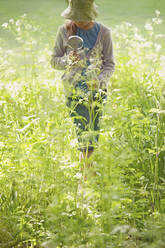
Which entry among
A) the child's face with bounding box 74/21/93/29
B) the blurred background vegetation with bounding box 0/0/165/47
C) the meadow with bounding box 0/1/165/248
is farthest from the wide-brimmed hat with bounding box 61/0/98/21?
the blurred background vegetation with bounding box 0/0/165/47

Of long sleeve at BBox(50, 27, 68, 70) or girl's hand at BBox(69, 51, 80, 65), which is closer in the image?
girl's hand at BBox(69, 51, 80, 65)

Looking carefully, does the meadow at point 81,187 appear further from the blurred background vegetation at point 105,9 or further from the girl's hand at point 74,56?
the blurred background vegetation at point 105,9

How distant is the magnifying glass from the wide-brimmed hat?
0.44 feet

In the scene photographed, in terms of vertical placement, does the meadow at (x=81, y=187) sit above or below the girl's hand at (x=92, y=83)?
below

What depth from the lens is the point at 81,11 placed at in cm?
178

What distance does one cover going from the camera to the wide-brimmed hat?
1.79m

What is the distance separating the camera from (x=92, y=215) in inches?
53.1

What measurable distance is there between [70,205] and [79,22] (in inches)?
39.8

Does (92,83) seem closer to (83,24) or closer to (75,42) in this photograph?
(75,42)

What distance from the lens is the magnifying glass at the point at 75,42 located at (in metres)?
1.73

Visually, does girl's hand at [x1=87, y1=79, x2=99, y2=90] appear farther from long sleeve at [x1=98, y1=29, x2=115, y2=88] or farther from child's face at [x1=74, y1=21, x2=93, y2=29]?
child's face at [x1=74, y1=21, x2=93, y2=29]

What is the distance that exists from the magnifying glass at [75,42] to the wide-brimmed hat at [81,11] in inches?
5.2

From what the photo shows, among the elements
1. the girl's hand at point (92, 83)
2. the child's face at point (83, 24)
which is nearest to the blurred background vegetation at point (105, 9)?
the child's face at point (83, 24)

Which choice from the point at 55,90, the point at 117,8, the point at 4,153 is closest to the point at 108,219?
the point at 4,153
